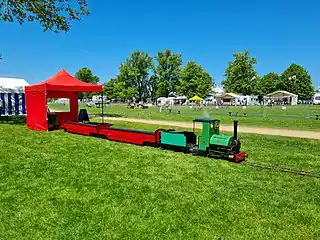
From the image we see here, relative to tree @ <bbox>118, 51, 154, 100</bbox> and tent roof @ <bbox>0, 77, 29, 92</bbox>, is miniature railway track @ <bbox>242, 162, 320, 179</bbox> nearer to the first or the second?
tent roof @ <bbox>0, 77, 29, 92</bbox>

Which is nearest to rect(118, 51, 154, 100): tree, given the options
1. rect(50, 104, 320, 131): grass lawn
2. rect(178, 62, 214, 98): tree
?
rect(178, 62, 214, 98): tree

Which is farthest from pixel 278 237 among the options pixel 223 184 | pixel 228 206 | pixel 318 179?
pixel 318 179

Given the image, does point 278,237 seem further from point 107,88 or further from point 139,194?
point 107,88

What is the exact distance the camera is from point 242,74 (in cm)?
7875

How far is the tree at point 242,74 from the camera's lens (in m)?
78.2

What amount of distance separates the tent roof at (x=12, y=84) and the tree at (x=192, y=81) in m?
58.3

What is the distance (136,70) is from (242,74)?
100ft

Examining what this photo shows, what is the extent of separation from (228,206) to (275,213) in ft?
2.51

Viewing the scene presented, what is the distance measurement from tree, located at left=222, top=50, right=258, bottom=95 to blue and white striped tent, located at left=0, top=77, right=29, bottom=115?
61514mm

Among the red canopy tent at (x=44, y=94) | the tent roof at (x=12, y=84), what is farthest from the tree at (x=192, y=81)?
the red canopy tent at (x=44, y=94)

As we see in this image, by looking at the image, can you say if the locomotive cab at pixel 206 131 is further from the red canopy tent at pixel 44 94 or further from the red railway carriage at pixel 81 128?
the red canopy tent at pixel 44 94

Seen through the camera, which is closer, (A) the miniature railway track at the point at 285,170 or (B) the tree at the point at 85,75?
(A) the miniature railway track at the point at 285,170

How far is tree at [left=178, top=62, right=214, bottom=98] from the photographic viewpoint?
8325 cm

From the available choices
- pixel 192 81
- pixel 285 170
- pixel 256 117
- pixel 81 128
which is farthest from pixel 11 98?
pixel 192 81
